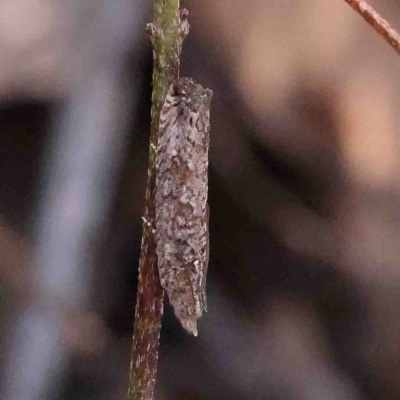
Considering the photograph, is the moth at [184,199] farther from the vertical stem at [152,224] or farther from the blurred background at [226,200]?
the blurred background at [226,200]

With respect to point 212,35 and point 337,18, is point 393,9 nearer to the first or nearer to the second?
point 337,18

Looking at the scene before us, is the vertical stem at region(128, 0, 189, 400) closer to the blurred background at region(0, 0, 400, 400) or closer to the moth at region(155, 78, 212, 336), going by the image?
the moth at region(155, 78, 212, 336)

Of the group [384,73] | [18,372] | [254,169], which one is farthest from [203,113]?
[18,372]

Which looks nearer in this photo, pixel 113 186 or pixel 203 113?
pixel 203 113

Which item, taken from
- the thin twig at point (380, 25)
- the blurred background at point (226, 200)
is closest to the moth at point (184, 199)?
the thin twig at point (380, 25)

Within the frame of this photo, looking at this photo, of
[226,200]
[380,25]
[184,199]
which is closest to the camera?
[380,25]

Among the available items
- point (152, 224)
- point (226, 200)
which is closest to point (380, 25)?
point (152, 224)

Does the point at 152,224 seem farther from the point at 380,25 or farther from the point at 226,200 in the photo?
the point at 226,200
